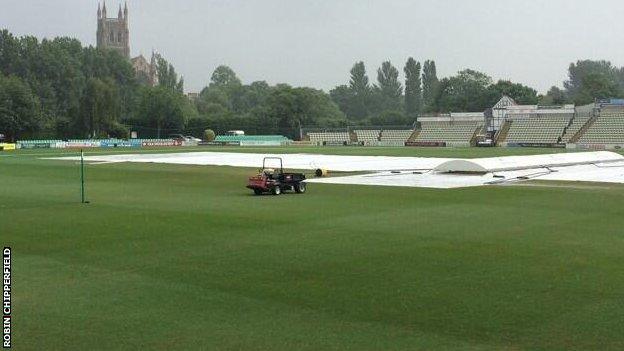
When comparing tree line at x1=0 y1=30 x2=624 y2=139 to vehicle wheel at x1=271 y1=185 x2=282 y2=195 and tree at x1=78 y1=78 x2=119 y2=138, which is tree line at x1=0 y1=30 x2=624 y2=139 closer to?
tree at x1=78 y1=78 x2=119 y2=138

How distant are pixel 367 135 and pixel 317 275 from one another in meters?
117

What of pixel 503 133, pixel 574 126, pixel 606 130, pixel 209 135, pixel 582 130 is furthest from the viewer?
pixel 209 135

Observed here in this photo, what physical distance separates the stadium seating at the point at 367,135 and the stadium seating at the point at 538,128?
77.0 feet

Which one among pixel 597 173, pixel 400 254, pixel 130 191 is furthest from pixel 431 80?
pixel 400 254

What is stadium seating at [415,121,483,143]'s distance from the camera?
383ft

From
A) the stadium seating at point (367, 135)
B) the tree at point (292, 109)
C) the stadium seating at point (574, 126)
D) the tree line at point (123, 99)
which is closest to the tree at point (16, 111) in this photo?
the tree line at point (123, 99)

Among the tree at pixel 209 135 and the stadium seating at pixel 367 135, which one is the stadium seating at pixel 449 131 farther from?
the tree at pixel 209 135

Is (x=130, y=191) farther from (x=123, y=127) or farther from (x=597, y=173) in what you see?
(x=123, y=127)

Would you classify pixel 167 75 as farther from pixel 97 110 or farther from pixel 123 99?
pixel 97 110

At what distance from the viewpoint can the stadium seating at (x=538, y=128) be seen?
107 m

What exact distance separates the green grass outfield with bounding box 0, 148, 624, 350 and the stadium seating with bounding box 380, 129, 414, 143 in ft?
326

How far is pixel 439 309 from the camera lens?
9953mm

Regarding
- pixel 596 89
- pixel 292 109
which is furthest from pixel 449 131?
pixel 596 89

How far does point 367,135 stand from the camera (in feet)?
422
